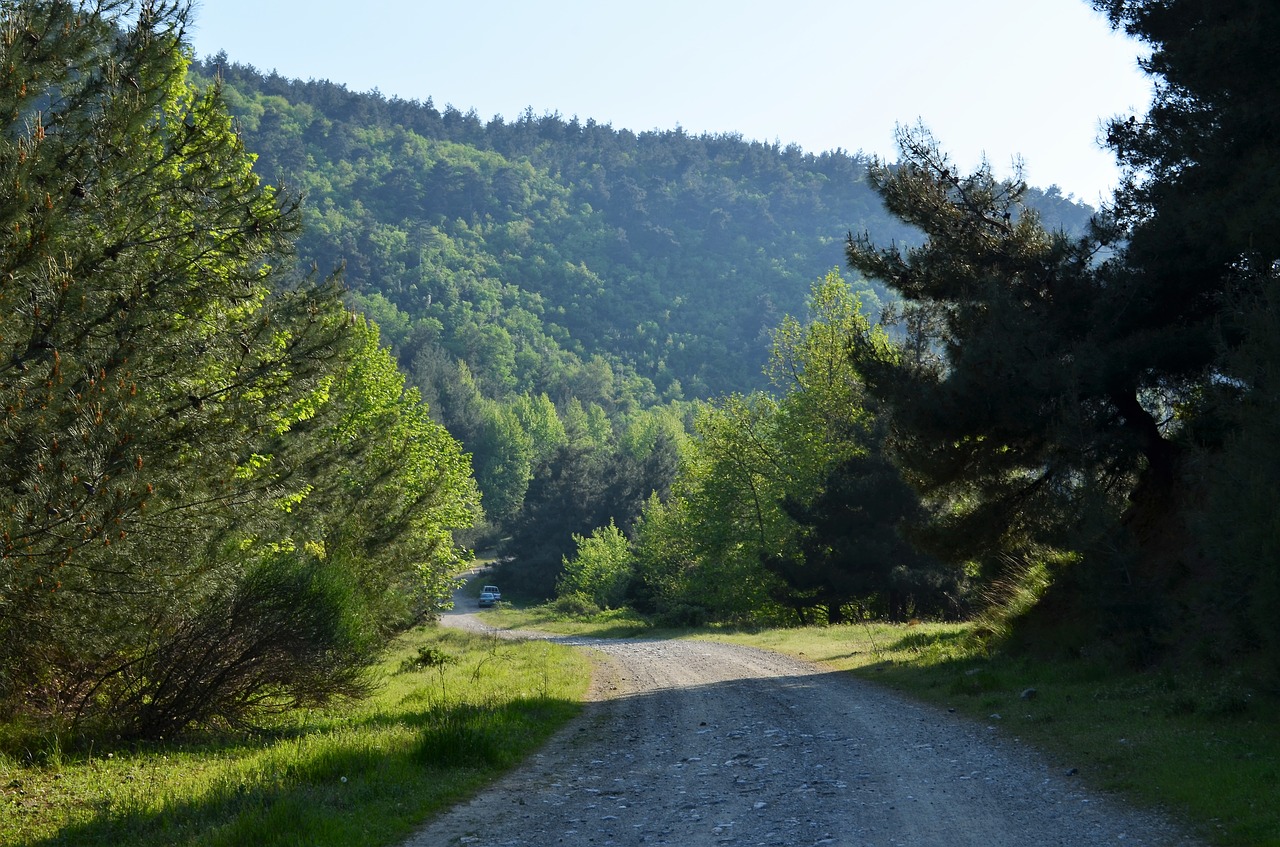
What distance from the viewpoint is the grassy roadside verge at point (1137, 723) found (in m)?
7.57

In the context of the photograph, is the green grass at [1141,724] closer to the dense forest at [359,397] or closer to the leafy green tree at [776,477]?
the dense forest at [359,397]

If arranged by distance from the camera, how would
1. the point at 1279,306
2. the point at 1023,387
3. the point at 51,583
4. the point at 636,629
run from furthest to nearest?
the point at 636,629 → the point at 1023,387 → the point at 1279,306 → the point at 51,583

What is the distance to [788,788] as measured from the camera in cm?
879

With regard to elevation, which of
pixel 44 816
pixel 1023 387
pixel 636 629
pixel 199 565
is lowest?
pixel 636 629

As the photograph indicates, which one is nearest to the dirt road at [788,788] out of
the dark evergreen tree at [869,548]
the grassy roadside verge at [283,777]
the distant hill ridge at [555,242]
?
the grassy roadside verge at [283,777]

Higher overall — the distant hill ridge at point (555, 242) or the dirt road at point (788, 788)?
the distant hill ridge at point (555, 242)

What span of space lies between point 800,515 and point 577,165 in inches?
6754

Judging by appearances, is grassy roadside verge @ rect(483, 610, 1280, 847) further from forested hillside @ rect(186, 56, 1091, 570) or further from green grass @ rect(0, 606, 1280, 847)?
Result: forested hillside @ rect(186, 56, 1091, 570)

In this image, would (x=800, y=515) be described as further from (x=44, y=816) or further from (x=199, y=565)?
(x=44, y=816)

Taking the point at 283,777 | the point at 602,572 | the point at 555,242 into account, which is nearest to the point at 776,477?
the point at 602,572

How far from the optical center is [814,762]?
9992 millimetres

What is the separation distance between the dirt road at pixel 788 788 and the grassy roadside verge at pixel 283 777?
19.9 inches

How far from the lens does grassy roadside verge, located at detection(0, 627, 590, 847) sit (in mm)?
7551

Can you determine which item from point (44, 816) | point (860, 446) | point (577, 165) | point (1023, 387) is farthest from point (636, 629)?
point (577, 165)
